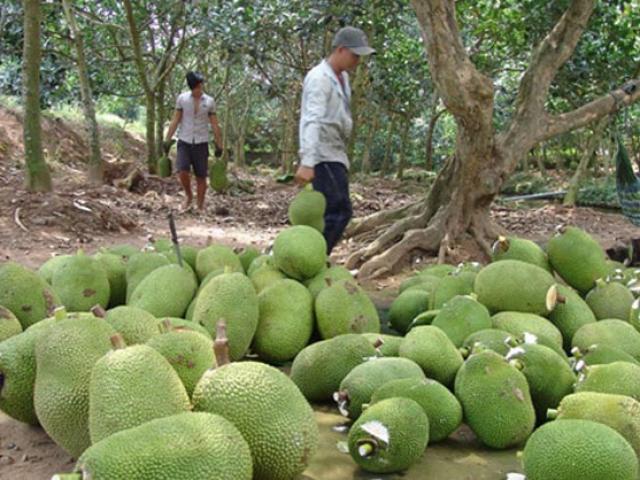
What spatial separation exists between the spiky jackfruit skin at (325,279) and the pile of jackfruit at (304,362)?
0.03ft

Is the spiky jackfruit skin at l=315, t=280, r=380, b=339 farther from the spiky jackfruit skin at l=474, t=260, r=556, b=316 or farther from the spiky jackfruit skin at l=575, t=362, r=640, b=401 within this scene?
the spiky jackfruit skin at l=575, t=362, r=640, b=401

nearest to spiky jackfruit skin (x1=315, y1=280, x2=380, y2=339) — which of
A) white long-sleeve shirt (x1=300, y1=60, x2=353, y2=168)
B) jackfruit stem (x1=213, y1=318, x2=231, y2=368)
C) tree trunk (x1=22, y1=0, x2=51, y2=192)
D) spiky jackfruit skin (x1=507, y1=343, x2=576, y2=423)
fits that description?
spiky jackfruit skin (x1=507, y1=343, x2=576, y2=423)

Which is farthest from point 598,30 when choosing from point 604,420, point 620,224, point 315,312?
point 604,420

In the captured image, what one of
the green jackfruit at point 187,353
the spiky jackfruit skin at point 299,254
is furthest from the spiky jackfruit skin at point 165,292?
the green jackfruit at point 187,353

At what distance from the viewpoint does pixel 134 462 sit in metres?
1.42

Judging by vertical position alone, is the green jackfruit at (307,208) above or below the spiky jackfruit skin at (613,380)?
above

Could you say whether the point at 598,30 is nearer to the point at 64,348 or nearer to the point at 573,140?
the point at 64,348

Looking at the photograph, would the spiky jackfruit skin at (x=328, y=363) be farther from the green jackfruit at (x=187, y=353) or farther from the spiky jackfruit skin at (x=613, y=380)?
the spiky jackfruit skin at (x=613, y=380)

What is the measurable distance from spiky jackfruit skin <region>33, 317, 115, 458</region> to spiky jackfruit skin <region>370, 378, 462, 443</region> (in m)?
0.88

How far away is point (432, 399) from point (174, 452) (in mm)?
991

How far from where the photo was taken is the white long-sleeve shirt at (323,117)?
499cm

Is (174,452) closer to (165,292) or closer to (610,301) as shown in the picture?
(165,292)

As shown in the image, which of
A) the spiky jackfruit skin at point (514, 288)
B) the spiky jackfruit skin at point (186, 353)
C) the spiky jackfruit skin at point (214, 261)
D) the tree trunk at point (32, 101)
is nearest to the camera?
the spiky jackfruit skin at point (186, 353)

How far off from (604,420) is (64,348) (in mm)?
1554
